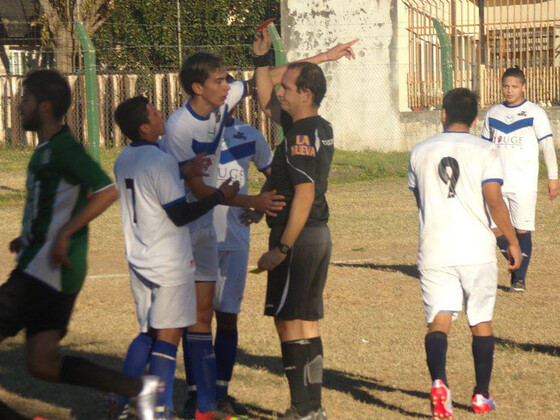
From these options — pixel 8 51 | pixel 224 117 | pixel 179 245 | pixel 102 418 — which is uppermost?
pixel 8 51

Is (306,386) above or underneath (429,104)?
underneath

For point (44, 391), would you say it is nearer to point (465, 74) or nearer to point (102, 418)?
point (102, 418)

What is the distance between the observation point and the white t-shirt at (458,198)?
20.1 feet

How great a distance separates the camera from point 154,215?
5.59 m

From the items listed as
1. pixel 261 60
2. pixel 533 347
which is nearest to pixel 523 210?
pixel 533 347

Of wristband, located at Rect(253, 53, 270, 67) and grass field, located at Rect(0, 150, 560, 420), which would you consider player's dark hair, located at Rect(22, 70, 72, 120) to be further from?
grass field, located at Rect(0, 150, 560, 420)

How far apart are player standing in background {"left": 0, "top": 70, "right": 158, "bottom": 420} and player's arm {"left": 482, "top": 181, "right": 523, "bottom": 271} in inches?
84.1

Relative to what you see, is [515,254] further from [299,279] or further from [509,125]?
[509,125]

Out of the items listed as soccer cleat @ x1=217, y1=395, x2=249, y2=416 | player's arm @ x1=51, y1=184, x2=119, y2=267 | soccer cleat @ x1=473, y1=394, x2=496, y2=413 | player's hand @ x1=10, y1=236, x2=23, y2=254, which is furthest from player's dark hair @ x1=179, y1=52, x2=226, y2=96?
soccer cleat @ x1=473, y1=394, x2=496, y2=413

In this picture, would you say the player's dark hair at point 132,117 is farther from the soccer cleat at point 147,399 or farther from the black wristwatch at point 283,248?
the soccer cleat at point 147,399

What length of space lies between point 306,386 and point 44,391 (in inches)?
74.6

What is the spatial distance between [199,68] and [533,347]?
3420 millimetres

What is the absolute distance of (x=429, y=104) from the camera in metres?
23.7

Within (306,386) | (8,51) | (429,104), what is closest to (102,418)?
(306,386)
